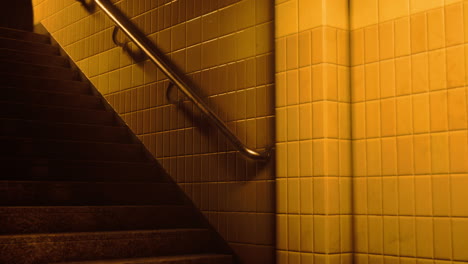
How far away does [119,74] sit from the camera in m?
5.35

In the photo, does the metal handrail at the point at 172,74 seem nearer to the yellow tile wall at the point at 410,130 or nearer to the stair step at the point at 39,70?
the yellow tile wall at the point at 410,130

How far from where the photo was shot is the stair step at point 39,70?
5504 mm

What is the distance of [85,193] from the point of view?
14.0 feet

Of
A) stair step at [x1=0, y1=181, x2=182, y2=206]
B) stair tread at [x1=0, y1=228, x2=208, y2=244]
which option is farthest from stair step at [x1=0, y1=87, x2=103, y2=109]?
stair tread at [x1=0, y1=228, x2=208, y2=244]

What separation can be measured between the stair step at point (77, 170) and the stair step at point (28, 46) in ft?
6.48

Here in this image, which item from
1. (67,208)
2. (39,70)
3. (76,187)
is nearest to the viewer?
(67,208)

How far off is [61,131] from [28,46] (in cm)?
163

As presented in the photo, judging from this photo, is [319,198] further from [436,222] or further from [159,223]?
[159,223]

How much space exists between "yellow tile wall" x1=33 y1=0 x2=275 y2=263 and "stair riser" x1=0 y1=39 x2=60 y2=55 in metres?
1.11

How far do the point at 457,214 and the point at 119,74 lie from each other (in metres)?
3.33

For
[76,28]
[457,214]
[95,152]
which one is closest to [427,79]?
[457,214]

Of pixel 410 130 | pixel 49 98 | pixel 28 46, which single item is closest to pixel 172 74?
pixel 49 98

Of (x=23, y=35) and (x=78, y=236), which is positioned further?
(x=23, y=35)

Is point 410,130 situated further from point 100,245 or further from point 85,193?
point 85,193
